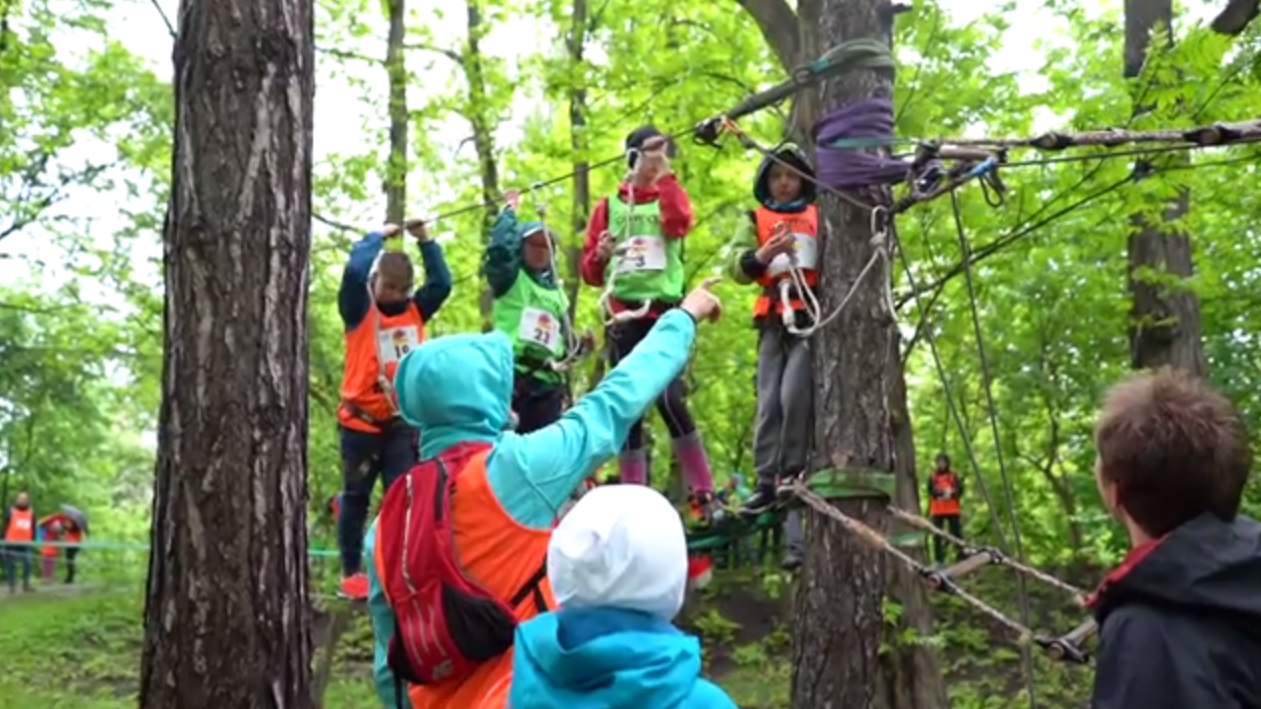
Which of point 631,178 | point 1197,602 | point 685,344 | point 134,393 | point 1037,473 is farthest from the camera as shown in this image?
point 134,393

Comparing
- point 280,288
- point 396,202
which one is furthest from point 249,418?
point 396,202

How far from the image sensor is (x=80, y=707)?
1072cm

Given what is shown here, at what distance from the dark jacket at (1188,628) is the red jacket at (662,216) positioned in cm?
386

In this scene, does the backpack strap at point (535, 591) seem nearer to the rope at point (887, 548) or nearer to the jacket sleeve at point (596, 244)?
the rope at point (887, 548)

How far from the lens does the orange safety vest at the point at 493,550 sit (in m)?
2.48

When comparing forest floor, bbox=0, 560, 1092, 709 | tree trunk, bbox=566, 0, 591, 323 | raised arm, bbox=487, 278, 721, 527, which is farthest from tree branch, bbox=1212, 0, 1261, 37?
raised arm, bbox=487, 278, 721, 527

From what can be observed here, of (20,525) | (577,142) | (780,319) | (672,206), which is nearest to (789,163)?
(672,206)

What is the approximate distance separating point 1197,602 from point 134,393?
18.4m

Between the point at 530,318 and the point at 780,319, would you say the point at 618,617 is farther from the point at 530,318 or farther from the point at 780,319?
the point at 530,318

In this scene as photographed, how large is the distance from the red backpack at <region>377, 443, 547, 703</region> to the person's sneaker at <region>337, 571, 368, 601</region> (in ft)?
11.5

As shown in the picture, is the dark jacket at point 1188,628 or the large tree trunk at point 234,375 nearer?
the dark jacket at point 1188,628

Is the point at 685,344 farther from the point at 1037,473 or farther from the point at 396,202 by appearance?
the point at 1037,473

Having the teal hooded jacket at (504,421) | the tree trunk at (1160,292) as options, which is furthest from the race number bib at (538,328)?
the tree trunk at (1160,292)

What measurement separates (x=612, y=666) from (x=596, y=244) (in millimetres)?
3871
